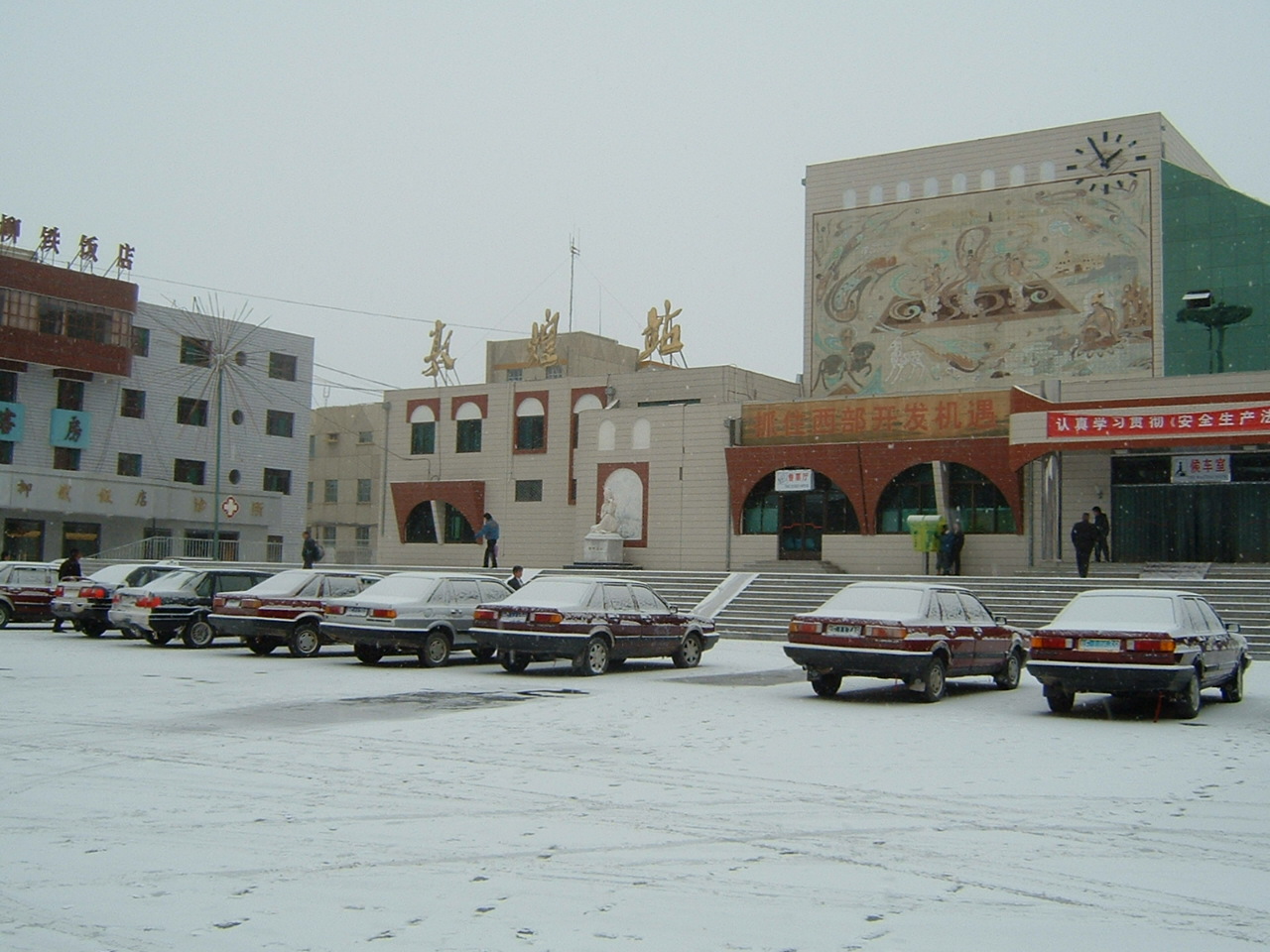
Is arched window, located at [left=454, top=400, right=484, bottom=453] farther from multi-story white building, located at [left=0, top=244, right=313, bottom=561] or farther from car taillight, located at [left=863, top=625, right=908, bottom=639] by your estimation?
car taillight, located at [left=863, top=625, right=908, bottom=639]

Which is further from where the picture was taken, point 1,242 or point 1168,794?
point 1,242

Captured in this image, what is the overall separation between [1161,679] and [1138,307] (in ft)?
93.6

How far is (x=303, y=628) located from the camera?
20.0 metres

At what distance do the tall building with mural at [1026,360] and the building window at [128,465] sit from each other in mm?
31189

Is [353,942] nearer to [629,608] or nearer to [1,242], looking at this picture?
A: [629,608]

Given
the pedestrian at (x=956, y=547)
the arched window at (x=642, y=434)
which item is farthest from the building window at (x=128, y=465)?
the pedestrian at (x=956, y=547)

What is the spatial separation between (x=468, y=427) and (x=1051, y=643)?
3464 cm

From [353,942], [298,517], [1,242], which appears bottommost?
[353,942]

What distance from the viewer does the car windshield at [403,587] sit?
60.1 feet

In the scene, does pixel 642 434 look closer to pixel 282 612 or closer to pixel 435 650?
pixel 282 612

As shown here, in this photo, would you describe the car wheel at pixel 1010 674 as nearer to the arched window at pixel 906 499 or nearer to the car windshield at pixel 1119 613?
the car windshield at pixel 1119 613

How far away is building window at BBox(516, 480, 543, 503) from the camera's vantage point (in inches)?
1729

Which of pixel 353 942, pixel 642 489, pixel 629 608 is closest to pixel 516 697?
pixel 629 608

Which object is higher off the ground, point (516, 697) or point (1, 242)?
point (1, 242)
